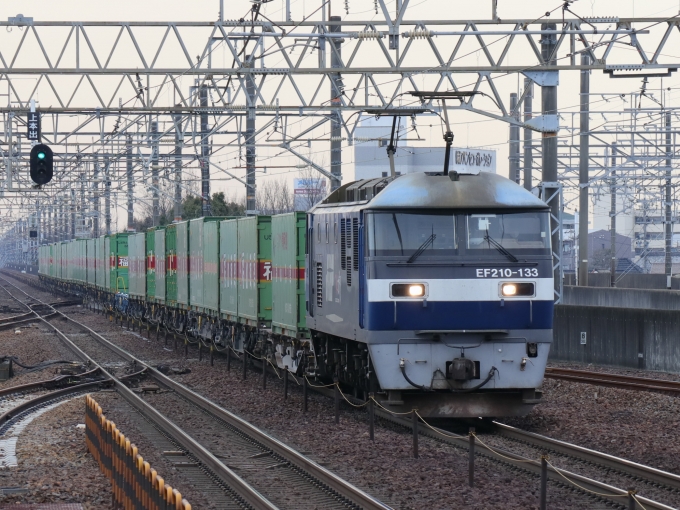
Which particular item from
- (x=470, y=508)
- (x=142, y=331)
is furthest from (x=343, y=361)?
(x=142, y=331)

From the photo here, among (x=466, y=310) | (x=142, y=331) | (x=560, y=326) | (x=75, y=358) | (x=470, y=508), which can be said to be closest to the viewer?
(x=470, y=508)

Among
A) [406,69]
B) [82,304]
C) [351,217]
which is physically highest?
[406,69]

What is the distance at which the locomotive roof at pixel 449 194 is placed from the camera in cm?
1409

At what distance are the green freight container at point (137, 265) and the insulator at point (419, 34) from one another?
1943 cm

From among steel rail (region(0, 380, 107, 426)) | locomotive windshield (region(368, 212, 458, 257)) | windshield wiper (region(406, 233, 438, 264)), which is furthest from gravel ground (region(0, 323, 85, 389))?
windshield wiper (region(406, 233, 438, 264))

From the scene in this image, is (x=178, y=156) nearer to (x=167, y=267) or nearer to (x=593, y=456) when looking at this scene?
(x=167, y=267)

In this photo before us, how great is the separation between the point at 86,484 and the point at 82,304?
169 ft

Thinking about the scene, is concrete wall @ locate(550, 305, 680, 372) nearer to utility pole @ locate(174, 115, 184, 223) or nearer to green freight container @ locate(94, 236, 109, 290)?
utility pole @ locate(174, 115, 184, 223)

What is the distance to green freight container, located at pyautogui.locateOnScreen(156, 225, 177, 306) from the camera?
110 feet

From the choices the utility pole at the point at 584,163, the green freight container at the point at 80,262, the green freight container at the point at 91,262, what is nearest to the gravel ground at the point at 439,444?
the utility pole at the point at 584,163

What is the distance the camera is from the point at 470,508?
10031 millimetres

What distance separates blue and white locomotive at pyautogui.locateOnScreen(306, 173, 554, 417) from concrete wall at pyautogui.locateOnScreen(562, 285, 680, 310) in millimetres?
19589

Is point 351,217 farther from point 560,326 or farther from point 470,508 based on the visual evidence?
point 560,326

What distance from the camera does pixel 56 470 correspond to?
1280 centimetres
